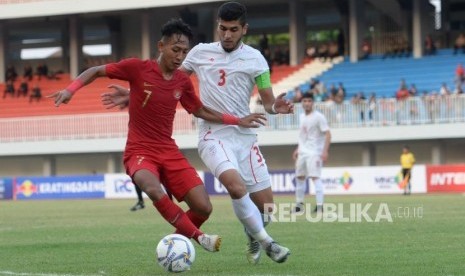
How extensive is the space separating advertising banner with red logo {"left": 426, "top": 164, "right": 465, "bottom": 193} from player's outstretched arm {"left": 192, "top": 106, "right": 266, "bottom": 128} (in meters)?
28.4

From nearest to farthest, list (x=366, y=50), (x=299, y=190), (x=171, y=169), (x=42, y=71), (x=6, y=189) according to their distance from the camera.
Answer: (x=171, y=169) → (x=299, y=190) → (x=6, y=189) → (x=366, y=50) → (x=42, y=71)

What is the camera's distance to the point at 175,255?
35.2 feet

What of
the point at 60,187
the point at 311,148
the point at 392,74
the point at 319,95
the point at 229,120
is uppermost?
the point at 392,74

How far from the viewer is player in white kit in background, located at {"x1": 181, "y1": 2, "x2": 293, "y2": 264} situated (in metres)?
11.9

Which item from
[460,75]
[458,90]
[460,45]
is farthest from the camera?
[460,45]

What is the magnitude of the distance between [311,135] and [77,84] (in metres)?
12.7

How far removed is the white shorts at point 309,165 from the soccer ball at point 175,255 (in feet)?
41.6

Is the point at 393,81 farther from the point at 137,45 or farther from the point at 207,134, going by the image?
the point at 207,134

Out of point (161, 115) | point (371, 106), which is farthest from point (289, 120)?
point (161, 115)

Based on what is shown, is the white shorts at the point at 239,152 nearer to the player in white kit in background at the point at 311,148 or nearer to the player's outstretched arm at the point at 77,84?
the player's outstretched arm at the point at 77,84

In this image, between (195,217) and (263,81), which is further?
(263,81)

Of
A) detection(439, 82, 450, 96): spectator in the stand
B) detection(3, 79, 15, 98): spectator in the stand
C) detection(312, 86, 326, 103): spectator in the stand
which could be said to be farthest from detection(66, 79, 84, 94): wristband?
detection(3, 79, 15, 98): spectator in the stand

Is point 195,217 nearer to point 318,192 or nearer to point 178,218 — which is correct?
point 178,218

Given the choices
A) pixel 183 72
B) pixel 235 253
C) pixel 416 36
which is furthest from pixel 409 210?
pixel 416 36
